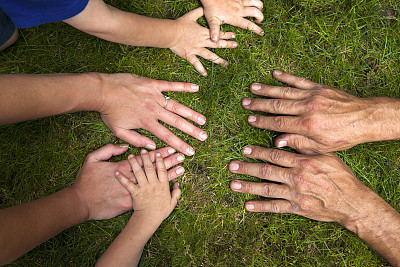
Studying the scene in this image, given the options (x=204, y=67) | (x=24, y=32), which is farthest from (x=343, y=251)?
(x=24, y=32)

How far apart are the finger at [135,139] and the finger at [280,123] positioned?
0.83 m

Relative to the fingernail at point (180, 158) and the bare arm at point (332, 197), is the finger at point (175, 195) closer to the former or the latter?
the fingernail at point (180, 158)

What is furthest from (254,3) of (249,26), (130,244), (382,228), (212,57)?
(130,244)

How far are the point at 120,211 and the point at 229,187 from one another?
89 cm

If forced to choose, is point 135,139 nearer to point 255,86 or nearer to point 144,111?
point 144,111

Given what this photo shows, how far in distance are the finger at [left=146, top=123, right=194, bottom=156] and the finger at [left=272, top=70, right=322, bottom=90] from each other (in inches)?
35.5

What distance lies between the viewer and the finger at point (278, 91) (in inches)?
82.8

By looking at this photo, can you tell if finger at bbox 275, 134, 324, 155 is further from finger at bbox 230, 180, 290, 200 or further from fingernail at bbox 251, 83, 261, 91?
fingernail at bbox 251, 83, 261, 91

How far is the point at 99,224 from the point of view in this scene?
7.85 ft

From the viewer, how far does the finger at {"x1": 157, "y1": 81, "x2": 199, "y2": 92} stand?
2336 mm

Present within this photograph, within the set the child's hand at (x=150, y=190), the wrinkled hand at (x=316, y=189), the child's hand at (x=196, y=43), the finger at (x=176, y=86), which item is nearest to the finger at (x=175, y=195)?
the child's hand at (x=150, y=190)

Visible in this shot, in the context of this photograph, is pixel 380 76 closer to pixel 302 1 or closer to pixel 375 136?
pixel 375 136

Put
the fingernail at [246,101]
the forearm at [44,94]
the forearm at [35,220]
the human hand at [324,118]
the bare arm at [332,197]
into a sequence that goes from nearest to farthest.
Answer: the forearm at [35,220] → the forearm at [44,94] → the human hand at [324,118] → the bare arm at [332,197] → the fingernail at [246,101]

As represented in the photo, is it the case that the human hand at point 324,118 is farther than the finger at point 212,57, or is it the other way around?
the finger at point 212,57
